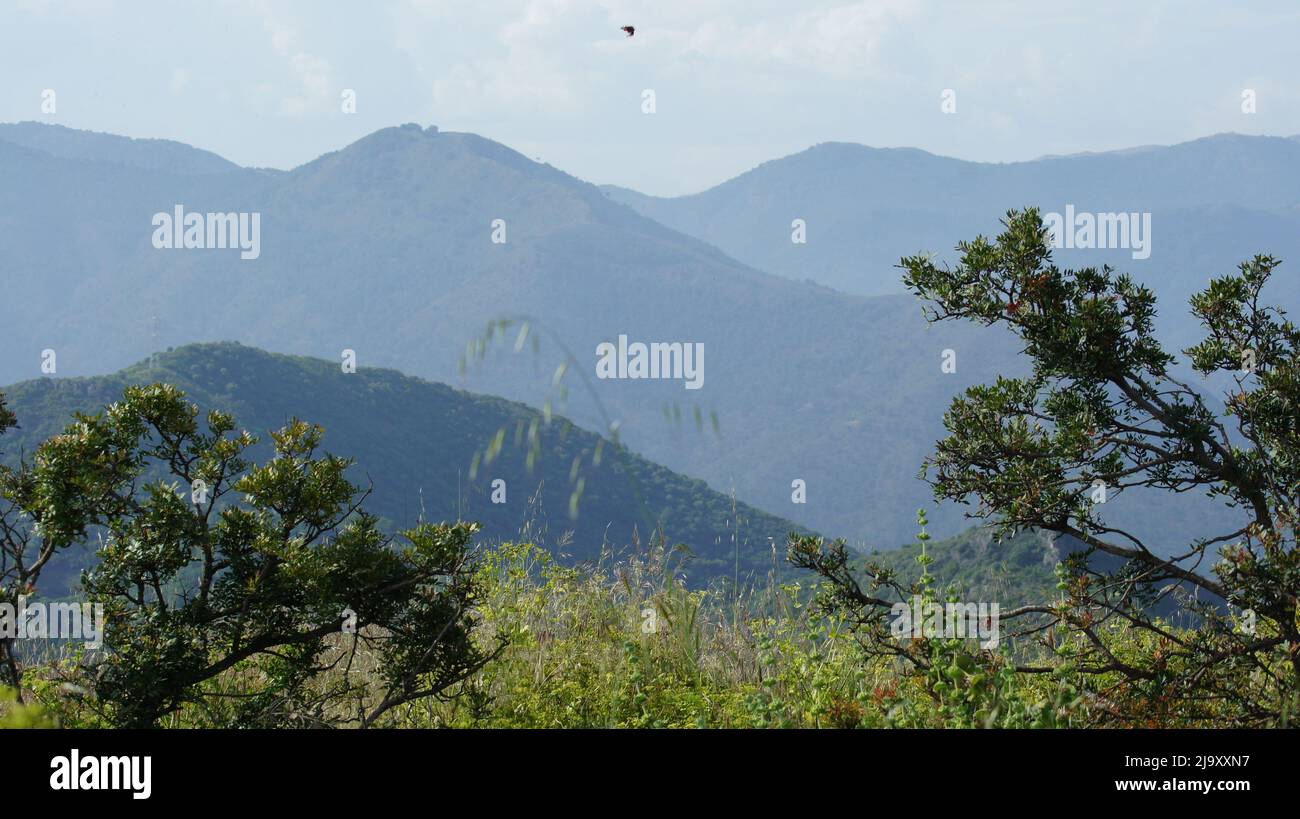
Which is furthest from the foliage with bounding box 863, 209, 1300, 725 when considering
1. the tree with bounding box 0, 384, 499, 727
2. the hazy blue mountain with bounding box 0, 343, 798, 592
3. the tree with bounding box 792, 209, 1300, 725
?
the hazy blue mountain with bounding box 0, 343, 798, 592

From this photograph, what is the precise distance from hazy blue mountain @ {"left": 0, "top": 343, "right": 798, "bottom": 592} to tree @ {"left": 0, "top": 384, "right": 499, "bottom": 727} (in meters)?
52.3

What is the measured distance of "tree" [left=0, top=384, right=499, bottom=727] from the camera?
3.84 meters

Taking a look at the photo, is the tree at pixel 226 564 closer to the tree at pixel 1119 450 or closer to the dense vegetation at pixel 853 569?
the dense vegetation at pixel 853 569

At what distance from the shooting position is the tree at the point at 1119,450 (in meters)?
4.05

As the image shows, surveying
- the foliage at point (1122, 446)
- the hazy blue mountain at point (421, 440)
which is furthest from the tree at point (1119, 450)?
the hazy blue mountain at point (421, 440)

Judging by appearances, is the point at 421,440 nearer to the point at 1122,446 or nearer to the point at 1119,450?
the point at 1119,450

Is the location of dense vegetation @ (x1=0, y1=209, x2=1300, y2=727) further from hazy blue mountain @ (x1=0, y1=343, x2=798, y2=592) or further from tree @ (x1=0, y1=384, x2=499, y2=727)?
hazy blue mountain @ (x1=0, y1=343, x2=798, y2=592)

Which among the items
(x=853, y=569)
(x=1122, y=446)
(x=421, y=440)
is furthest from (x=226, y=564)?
(x=421, y=440)

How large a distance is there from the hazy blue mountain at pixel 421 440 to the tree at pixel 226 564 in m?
52.3

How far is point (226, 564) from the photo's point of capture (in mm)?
3943

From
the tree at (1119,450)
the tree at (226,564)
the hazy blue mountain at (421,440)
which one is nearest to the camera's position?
the tree at (226,564)

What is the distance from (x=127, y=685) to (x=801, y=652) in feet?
9.52

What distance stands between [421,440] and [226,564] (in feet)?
251
